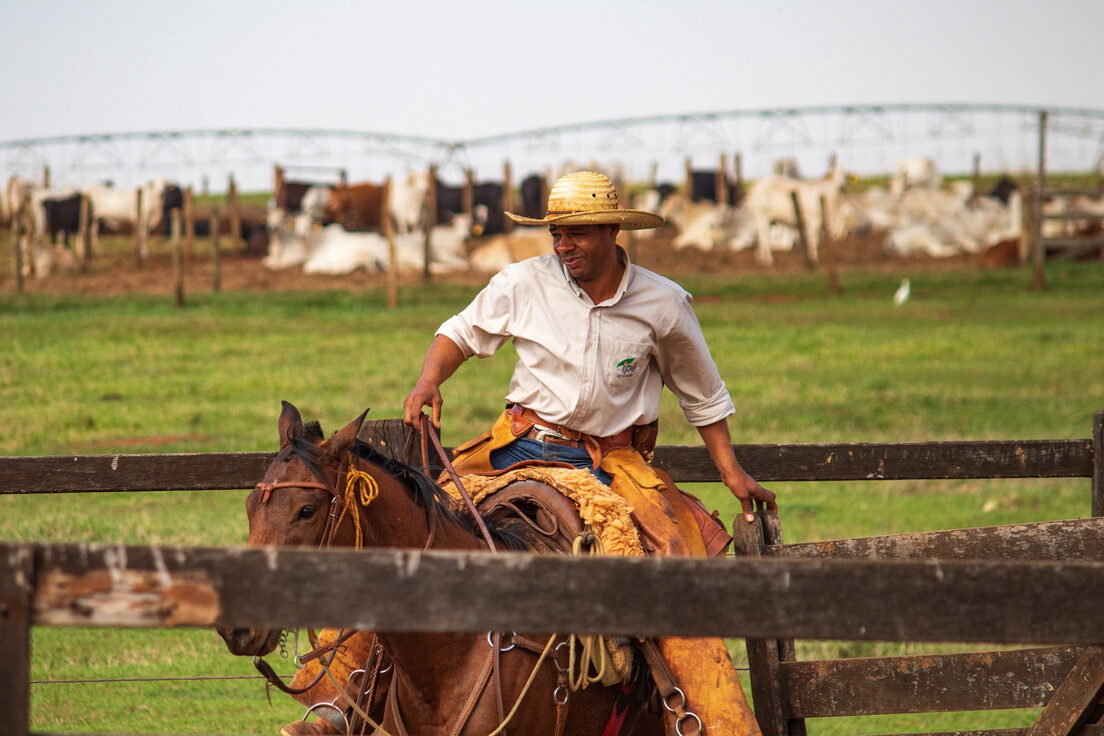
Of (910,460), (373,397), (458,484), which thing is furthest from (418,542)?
(373,397)

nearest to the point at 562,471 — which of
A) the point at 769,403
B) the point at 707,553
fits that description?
the point at 707,553

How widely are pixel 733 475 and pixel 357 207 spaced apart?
109ft

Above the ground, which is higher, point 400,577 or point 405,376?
point 400,577

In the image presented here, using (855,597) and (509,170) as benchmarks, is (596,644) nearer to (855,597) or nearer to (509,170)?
(855,597)

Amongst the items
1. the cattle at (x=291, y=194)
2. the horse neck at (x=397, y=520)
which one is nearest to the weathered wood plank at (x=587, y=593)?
the horse neck at (x=397, y=520)

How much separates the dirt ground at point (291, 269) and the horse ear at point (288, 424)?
23.0 meters

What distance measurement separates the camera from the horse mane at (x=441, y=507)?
3.41m

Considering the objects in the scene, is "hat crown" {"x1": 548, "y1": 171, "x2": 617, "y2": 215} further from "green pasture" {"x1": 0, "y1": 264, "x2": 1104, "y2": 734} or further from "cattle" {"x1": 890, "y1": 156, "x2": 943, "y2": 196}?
"cattle" {"x1": 890, "y1": 156, "x2": 943, "y2": 196}

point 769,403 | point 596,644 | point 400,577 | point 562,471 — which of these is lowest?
point 769,403

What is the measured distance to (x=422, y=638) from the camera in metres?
3.32

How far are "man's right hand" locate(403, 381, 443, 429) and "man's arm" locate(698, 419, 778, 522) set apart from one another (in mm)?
984

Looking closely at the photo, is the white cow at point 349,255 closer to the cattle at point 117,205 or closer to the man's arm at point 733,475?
the cattle at point 117,205

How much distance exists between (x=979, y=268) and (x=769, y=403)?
18380 mm

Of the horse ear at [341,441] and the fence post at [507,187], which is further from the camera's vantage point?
the fence post at [507,187]
